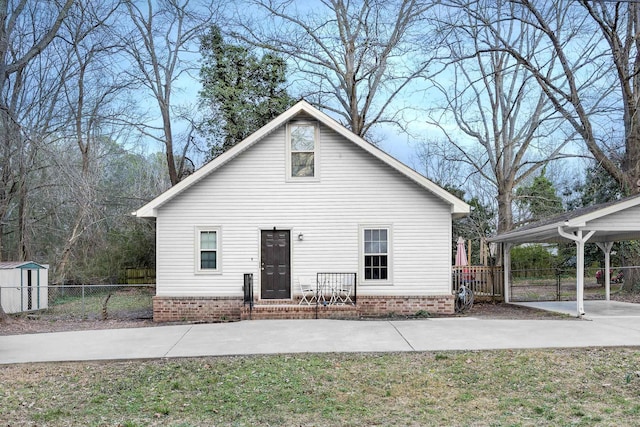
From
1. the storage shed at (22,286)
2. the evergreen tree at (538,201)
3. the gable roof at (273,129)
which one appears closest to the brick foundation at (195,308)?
the gable roof at (273,129)

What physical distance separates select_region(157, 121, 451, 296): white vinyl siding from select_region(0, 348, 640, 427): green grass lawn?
219 inches

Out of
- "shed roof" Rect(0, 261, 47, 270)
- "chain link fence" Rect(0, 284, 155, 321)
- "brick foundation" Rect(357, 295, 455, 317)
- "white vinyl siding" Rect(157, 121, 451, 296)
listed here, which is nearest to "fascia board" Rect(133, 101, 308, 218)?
"white vinyl siding" Rect(157, 121, 451, 296)

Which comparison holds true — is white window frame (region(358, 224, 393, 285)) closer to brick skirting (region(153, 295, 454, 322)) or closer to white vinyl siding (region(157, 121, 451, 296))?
white vinyl siding (region(157, 121, 451, 296))

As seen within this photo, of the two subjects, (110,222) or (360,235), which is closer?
(360,235)

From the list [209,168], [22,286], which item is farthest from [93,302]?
[209,168]

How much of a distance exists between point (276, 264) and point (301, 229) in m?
1.14

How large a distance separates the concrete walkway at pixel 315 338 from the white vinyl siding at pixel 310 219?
164 centimetres

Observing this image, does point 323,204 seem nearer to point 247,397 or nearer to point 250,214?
point 250,214

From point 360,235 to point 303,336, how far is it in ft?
14.4

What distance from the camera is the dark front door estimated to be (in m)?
14.8

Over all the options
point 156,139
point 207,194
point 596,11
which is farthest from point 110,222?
point 596,11

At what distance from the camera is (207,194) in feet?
48.3

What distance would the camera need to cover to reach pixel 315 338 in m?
10.8

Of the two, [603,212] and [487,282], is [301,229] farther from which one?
[603,212]
